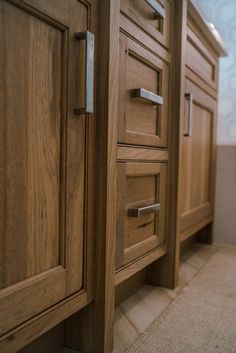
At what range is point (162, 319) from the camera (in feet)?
3.02

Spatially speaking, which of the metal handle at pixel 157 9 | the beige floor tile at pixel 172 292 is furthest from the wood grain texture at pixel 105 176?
the beige floor tile at pixel 172 292

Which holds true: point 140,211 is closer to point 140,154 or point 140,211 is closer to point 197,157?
point 140,154

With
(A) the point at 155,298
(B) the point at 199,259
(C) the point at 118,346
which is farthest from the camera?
(B) the point at 199,259

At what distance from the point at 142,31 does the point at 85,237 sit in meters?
0.54

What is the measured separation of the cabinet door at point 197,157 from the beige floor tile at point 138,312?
1.15ft

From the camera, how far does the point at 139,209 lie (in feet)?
2.81

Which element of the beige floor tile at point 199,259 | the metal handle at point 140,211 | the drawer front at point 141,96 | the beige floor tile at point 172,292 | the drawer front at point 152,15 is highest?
the drawer front at point 152,15

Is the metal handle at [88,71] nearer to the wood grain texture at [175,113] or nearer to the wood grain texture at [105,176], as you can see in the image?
the wood grain texture at [105,176]

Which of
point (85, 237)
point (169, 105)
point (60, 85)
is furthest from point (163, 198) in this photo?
point (60, 85)

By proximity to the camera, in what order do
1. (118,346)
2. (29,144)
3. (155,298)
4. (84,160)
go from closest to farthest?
(29,144) → (84,160) → (118,346) → (155,298)

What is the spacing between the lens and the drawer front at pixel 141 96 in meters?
0.81

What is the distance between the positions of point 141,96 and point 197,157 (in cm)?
67

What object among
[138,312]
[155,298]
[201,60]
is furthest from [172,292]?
[201,60]

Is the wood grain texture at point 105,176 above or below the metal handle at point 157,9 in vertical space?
below
